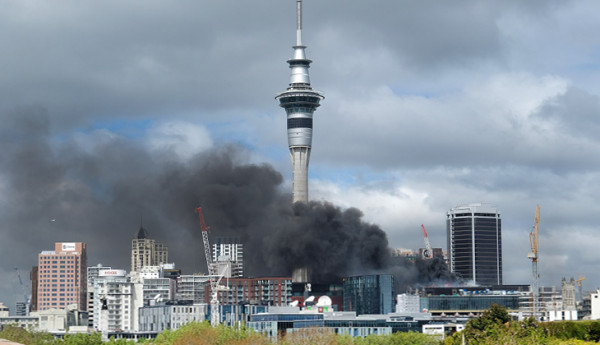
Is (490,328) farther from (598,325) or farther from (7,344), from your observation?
(7,344)

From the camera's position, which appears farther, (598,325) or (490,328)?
(490,328)

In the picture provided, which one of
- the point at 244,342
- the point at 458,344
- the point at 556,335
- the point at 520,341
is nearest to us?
the point at 520,341

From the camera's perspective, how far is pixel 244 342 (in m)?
199

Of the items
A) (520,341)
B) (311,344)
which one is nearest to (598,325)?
(520,341)

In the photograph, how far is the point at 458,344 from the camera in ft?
604

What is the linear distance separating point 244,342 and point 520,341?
6633 cm

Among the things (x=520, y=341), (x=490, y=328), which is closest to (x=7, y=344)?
(x=520, y=341)

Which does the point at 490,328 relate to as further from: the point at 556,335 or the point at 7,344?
the point at 7,344

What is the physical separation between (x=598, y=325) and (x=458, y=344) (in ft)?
119

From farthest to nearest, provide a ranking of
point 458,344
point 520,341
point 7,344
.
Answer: point 458,344 < point 520,341 < point 7,344

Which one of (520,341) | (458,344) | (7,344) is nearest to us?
(7,344)

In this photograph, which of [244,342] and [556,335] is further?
[244,342]

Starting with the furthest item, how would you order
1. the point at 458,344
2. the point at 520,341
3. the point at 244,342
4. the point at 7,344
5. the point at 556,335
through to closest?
the point at 244,342, the point at 458,344, the point at 556,335, the point at 520,341, the point at 7,344

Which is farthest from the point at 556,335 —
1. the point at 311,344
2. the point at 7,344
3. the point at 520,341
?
the point at 7,344
